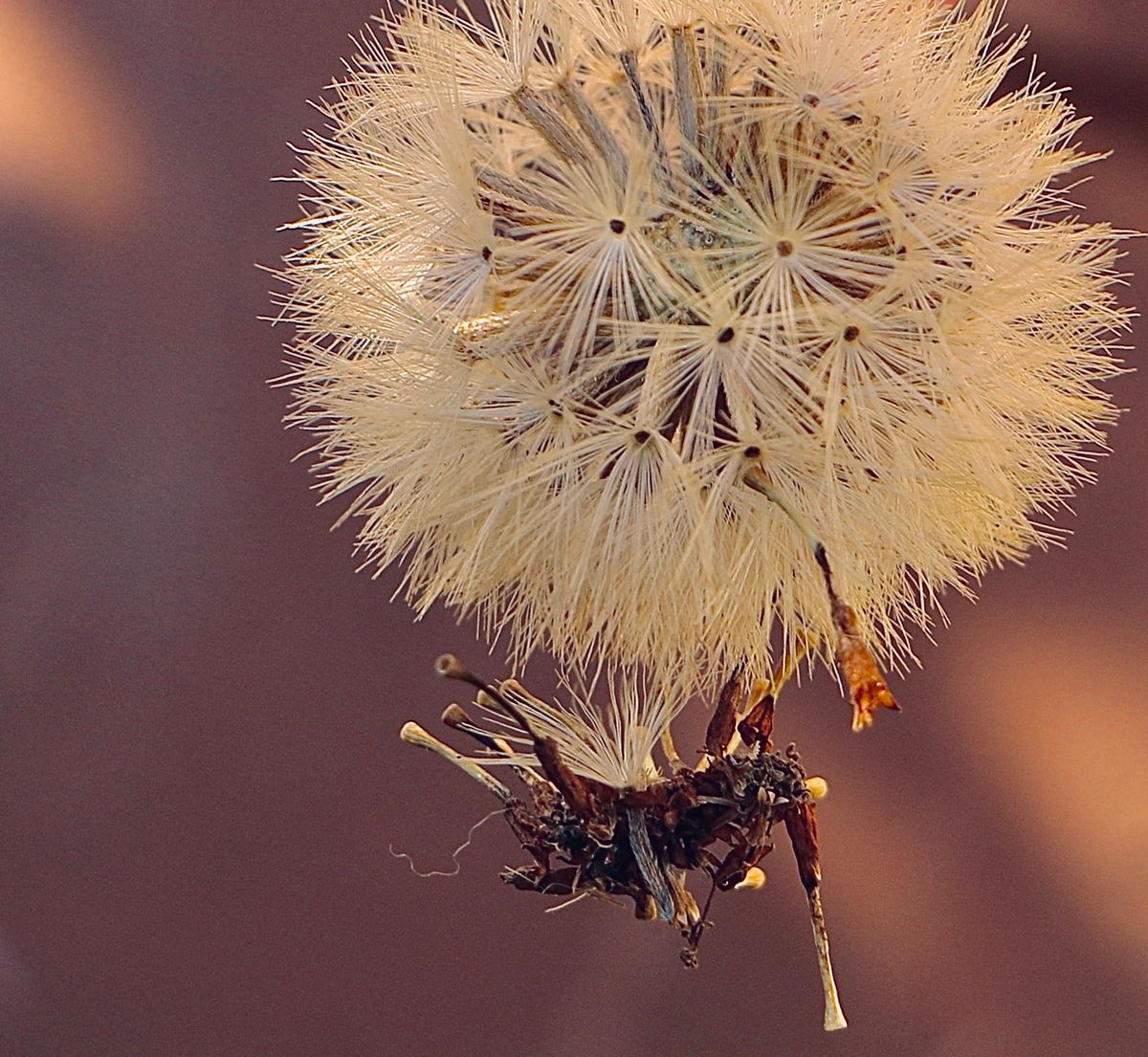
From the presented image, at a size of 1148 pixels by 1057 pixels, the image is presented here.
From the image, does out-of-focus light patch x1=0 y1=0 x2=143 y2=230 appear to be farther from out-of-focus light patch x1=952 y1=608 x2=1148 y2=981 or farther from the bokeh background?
Result: out-of-focus light patch x1=952 y1=608 x2=1148 y2=981

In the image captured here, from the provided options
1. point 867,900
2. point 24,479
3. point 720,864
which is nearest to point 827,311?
point 720,864

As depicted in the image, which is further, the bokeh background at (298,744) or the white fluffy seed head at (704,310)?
the bokeh background at (298,744)

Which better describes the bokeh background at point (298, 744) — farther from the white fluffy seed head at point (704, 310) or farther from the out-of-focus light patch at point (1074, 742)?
the white fluffy seed head at point (704, 310)

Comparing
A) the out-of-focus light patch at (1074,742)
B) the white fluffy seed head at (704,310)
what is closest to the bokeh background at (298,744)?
the out-of-focus light patch at (1074,742)

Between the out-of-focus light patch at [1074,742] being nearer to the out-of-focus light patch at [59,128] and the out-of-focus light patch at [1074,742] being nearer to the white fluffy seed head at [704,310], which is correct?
the white fluffy seed head at [704,310]

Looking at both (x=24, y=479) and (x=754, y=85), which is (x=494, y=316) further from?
(x=24, y=479)

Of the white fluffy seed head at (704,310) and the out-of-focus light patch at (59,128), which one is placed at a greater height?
the white fluffy seed head at (704,310)

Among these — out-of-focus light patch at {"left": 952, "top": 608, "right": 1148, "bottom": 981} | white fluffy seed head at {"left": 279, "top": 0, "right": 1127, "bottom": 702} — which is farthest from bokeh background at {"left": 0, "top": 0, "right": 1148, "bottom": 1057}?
white fluffy seed head at {"left": 279, "top": 0, "right": 1127, "bottom": 702}
